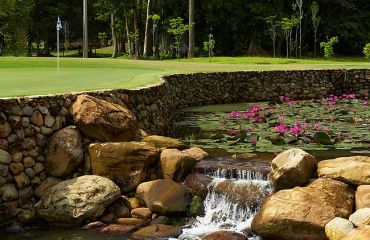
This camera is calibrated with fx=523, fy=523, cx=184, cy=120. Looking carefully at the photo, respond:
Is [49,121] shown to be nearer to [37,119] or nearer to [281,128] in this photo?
[37,119]

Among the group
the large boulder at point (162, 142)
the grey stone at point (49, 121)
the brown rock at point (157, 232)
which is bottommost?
the brown rock at point (157, 232)

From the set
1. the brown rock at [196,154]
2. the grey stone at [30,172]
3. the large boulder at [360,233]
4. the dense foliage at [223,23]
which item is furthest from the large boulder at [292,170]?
the dense foliage at [223,23]

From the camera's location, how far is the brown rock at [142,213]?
9.18m

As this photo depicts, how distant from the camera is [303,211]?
813cm

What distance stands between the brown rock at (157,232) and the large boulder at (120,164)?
155 centimetres

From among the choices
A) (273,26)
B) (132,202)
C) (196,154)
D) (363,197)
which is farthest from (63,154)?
(273,26)

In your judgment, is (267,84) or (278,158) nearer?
(278,158)

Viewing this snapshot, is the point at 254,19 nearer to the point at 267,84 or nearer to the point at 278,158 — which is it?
the point at 267,84

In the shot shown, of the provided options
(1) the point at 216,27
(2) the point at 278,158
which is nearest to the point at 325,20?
(1) the point at 216,27

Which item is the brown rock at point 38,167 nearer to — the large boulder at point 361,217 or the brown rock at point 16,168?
the brown rock at point 16,168

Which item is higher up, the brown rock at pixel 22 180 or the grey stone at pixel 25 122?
the grey stone at pixel 25 122

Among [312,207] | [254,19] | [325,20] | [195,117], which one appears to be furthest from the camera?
[325,20]

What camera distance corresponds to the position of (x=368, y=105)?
22.4 meters

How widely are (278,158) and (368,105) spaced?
14448 mm
